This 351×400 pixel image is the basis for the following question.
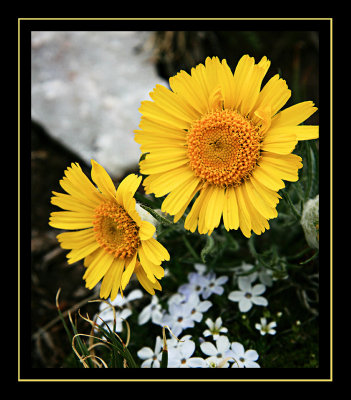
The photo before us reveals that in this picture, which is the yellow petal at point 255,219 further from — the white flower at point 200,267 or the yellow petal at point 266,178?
the white flower at point 200,267

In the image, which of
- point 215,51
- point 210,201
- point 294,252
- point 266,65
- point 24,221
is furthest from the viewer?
point 215,51

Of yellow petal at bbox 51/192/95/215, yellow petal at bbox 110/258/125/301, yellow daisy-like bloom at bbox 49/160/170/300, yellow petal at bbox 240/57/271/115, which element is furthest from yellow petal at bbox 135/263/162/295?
yellow petal at bbox 240/57/271/115

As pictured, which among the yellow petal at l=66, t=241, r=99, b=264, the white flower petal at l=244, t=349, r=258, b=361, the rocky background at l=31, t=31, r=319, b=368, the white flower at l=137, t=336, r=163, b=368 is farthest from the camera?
the rocky background at l=31, t=31, r=319, b=368

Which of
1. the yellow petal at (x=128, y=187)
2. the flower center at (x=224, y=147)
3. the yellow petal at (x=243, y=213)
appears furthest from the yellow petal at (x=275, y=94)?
the yellow petal at (x=128, y=187)

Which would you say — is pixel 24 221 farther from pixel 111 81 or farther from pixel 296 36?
pixel 296 36

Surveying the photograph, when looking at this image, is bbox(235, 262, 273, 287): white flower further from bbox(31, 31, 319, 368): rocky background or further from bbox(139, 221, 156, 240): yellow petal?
bbox(31, 31, 319, 368): rocky background

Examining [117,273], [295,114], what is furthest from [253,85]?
[117,273]

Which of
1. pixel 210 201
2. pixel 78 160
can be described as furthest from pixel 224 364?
pixel 78 160
